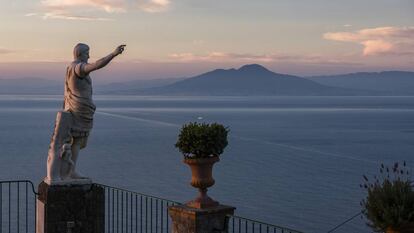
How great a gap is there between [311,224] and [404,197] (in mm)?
30076

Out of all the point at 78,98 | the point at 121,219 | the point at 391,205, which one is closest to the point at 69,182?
the point at 78,98

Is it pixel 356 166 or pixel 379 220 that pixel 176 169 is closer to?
pixel 356 166

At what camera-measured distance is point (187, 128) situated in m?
9.64

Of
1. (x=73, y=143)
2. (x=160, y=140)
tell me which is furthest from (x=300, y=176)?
(x=73, y=143)

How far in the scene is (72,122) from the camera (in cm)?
1036

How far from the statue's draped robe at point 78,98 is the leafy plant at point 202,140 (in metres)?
1.86

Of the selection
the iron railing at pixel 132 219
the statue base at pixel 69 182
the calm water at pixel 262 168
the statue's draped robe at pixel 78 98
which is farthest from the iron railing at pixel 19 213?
the statue's draped robe at pixel 78 98

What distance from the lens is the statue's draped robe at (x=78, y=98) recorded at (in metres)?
10.1

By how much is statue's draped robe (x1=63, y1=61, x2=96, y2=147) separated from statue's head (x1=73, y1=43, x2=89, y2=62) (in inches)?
4.2

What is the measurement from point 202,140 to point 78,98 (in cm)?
239

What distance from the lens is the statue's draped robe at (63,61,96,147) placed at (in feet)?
33.2

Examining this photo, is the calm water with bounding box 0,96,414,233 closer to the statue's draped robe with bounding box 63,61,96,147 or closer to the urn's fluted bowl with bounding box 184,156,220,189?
the statue's draped robe with bounding box 63,61,96,147

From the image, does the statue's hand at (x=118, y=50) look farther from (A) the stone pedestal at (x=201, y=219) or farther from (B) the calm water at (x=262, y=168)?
(B) the calm water at (x=262, y=168)

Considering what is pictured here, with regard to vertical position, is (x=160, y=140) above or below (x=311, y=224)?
above
